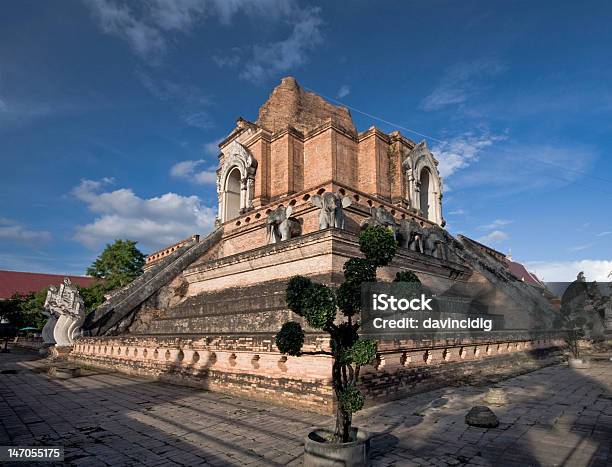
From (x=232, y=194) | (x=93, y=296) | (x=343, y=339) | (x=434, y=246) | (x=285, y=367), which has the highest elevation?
(x=232, y=194)

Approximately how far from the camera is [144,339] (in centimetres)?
1202

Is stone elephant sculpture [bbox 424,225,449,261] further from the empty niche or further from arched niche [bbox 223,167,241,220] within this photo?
arched niche [bbox 223,167,241,220]

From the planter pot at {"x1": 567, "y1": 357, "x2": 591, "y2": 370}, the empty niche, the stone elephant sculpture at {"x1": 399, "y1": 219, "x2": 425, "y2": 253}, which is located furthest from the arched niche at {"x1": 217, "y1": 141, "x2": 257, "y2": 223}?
the planter pot at {"x1": 567, "y1": 357, "x2": 591, "y2": 370}

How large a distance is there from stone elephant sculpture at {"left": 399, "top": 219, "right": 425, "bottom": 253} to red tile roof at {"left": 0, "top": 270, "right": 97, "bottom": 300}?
42.8 metres

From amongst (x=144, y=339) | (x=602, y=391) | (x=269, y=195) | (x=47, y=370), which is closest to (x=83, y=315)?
(x=47, y=370)

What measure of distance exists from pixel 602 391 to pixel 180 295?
13539mm

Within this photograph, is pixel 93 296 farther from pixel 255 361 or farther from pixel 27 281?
pixel 27 281

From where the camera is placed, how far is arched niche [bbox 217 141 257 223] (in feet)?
67.1

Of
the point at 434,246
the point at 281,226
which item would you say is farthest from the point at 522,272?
the point at 281,226

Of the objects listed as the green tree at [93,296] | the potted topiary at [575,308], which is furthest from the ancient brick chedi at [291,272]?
the green tree at [93,296]

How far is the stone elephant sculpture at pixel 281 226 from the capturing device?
46.0 ft

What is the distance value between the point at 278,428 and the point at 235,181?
18545 millimetres

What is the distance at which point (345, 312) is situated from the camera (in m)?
4.93

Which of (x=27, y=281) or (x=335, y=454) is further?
(x=27, y=281)
